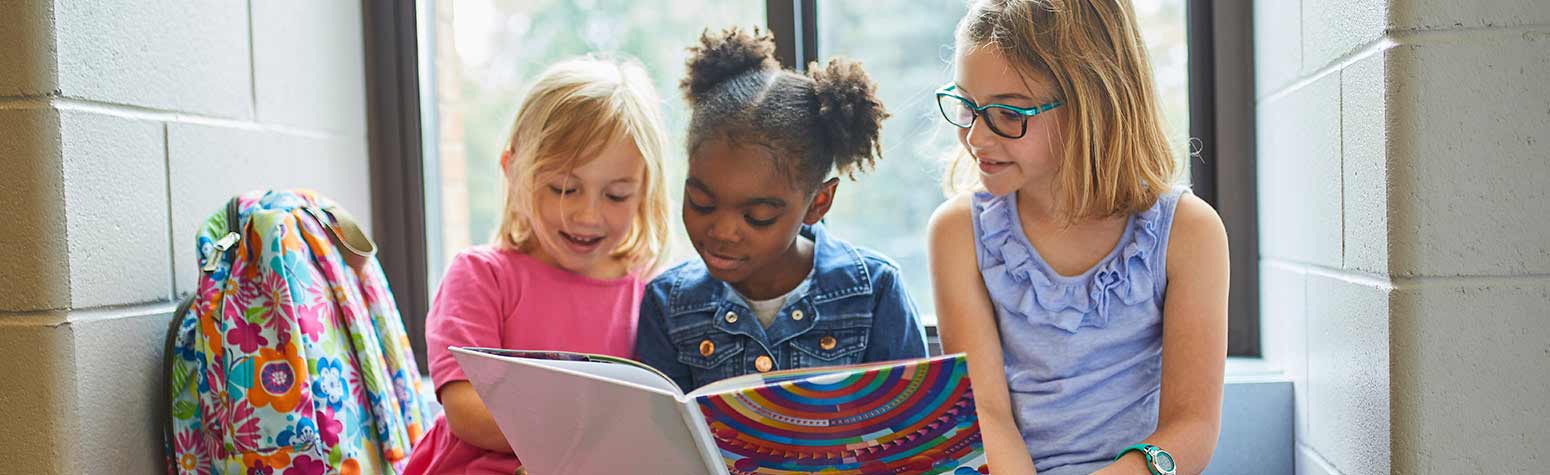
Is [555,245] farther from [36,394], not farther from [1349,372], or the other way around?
[1349,372]

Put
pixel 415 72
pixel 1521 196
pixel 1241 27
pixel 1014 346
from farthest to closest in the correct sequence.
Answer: pixel 415 72, pixel 1241 27, pixel 1014 346, pixel 1521 196

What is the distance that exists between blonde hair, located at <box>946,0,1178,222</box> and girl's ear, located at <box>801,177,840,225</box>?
25 cm

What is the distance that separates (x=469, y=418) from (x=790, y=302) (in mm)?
449

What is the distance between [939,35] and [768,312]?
708 millimetres

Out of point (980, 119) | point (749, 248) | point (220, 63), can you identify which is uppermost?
point (220, 63)

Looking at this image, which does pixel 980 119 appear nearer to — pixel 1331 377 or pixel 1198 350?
pixel 1198 350

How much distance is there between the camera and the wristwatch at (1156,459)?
57.0 inches

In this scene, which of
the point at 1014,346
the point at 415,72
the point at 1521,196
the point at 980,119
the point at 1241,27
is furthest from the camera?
the point at 415,72

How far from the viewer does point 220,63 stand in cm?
171

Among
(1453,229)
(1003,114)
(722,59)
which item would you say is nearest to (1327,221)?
(1453,229)

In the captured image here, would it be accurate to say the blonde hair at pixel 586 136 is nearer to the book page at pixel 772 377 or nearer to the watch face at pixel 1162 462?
the book page at pixel 772 377

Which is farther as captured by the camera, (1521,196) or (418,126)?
(418,126)

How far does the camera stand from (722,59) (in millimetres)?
1618

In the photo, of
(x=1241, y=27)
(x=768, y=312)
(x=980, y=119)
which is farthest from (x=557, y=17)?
(x=1241, y=27)
